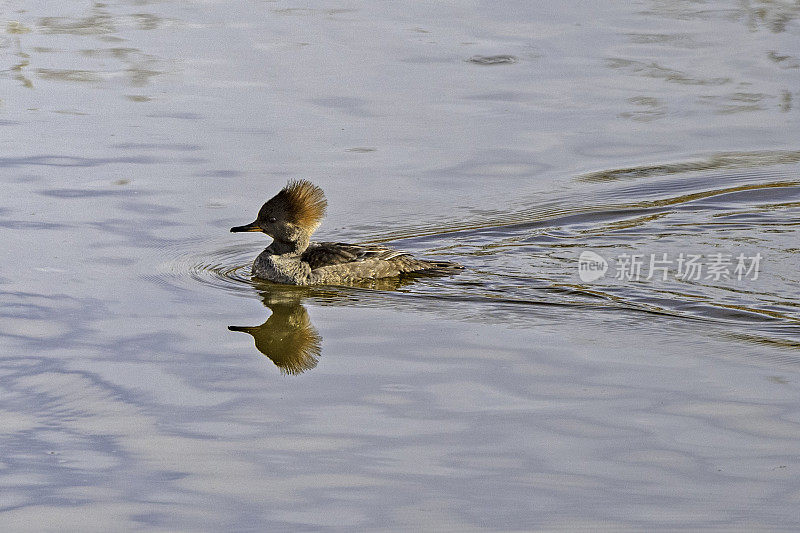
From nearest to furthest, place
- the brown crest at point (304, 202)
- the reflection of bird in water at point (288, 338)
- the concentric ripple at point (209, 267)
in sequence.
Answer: the reflection of bird in water at point (288, 338), the concentric ripple at point (209, 267), the brown crest at point (304, 202)

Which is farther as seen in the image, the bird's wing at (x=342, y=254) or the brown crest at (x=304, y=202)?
the brown crest at (x=304, y=202)

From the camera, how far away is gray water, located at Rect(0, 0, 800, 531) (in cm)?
569

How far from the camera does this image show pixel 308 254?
916cm

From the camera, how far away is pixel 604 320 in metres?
7.88

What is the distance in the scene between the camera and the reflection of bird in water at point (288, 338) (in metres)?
7.30

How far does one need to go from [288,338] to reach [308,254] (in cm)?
149

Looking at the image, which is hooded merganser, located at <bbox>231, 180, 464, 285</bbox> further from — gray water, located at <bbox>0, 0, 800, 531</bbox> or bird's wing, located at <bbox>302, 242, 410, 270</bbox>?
gray water, located at <bbox>0, 0, 800, 531</bbox>

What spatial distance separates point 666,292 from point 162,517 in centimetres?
436

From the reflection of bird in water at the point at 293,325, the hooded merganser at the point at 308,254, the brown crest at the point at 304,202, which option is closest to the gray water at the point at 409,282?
the reflection of bird in water at the point at 293,325

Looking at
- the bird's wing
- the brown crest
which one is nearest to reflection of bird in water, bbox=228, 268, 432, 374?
the bird's wing

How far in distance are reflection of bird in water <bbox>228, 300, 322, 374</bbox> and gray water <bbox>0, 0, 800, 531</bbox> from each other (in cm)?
3

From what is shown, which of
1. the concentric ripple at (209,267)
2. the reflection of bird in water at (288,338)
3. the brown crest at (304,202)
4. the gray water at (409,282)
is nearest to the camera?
the gray water at (409,282)

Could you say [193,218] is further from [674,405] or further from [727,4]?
[727,4]

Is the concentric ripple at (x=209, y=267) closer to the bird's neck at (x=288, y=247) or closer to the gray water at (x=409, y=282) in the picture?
the gray water at (x=409, y=282)
